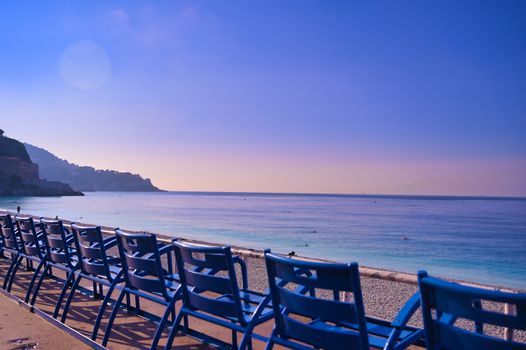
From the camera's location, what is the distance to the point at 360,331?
2055mm

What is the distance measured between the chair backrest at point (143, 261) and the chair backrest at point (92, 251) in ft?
1.06

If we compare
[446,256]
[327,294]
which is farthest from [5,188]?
[327,294]

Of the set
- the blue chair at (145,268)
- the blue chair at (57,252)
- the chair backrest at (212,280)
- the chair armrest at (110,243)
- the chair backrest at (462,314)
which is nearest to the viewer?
the chair backrest at (462,314)

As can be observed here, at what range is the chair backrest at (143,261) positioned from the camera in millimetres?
3135

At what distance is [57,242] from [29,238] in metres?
0.88

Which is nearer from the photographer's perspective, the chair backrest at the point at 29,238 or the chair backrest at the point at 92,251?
the chair backrest at the point at 92,251

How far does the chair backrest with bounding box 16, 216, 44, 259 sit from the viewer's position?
4938mm

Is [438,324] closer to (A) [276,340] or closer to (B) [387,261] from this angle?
(A) [276,340]

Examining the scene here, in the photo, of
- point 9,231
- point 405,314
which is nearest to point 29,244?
point 9,231

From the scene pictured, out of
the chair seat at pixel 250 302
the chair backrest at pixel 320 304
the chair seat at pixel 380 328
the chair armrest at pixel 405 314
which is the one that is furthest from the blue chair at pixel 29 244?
the chair armrest at pixel 405 314

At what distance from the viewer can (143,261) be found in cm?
323

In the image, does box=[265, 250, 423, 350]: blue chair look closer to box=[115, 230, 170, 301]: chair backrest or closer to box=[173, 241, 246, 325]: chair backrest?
box=[173, 241, 246, 325]: chair backrest

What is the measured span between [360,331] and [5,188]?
→ 490ft

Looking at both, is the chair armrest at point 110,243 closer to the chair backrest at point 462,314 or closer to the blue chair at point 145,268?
the blue chair at point 145,268
